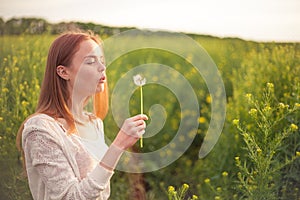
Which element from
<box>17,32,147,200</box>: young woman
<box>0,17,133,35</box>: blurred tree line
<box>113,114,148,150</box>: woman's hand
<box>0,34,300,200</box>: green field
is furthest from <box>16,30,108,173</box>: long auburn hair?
<box>0,17,133,35</box>: blurred tree line

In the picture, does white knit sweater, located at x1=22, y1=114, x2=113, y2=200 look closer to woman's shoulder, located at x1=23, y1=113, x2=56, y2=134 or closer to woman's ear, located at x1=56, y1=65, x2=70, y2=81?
woman's shoulder, located at x1=23, y1=113, x2=56, y2=134

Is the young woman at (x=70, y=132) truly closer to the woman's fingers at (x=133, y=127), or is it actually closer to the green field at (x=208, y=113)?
the woman's fingers at (x=133, y=127)

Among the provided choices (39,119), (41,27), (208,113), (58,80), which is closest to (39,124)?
(39,119)

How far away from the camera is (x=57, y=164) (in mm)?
1238

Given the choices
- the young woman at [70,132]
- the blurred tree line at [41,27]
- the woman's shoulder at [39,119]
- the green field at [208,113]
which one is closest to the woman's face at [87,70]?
the young woman at [70,132]

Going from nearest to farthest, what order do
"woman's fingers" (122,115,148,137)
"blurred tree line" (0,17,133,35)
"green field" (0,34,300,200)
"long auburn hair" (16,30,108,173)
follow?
"woman's fingers" (122,115,148,137), "long auburn hair" (16,30,108,173), "green field" (0,34,300,200), "blurred tree line" (0,17,133,35)

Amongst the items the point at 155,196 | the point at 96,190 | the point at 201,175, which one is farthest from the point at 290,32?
the point at 96,190

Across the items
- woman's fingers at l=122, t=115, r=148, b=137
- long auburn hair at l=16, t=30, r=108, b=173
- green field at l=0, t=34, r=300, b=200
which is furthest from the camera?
green field at l=0, t=34, r=300, b=200

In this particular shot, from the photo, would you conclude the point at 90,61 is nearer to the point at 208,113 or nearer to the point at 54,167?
the point at 54,167

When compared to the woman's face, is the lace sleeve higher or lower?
lower

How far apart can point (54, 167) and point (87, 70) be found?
0.26 m

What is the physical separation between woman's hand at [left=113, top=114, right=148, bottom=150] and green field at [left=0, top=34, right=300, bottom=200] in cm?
59

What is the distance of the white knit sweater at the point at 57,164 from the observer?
3.95 ft

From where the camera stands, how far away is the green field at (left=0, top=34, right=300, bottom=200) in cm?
215
